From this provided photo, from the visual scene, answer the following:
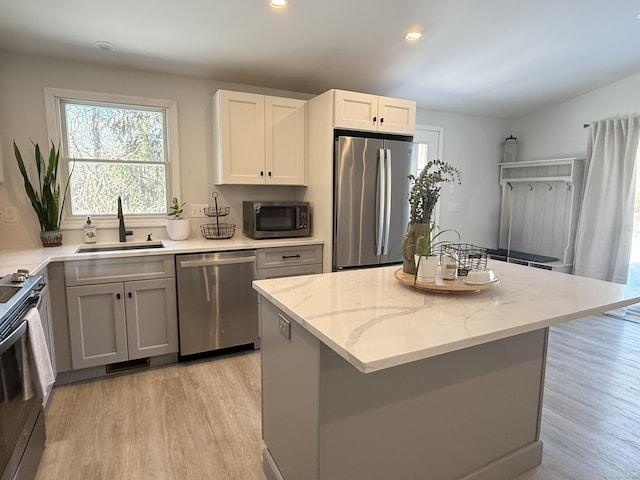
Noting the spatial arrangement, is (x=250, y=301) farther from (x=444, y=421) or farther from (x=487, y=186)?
(x=487, y=186)

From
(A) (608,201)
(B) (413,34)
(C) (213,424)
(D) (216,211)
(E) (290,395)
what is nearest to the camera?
(E) (290,395)

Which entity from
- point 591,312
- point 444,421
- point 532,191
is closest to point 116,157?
point 444,421

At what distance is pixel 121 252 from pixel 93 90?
1.35 m

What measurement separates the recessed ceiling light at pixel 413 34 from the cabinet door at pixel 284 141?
1.01 m

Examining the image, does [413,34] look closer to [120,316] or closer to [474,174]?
[474,174]

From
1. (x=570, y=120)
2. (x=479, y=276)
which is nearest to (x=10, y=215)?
(x=479, y=276)

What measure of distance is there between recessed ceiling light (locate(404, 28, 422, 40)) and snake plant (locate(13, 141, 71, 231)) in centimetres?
270

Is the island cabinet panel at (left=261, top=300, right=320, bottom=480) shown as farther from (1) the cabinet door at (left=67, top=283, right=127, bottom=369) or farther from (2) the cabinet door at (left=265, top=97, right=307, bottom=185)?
(2) the cabinet door at (left=265, top=97, right=307, bottom=185)

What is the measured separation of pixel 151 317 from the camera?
274 centimetres

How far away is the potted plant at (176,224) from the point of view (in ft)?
10.4

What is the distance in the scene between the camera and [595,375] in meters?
2.76

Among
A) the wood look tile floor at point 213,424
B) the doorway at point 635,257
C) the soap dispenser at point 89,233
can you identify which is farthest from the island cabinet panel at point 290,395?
the doorway at point 635,257

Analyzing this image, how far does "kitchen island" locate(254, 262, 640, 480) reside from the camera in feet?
4.05

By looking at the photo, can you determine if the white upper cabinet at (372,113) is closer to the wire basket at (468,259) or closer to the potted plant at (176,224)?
the potted plant at (176,224)
